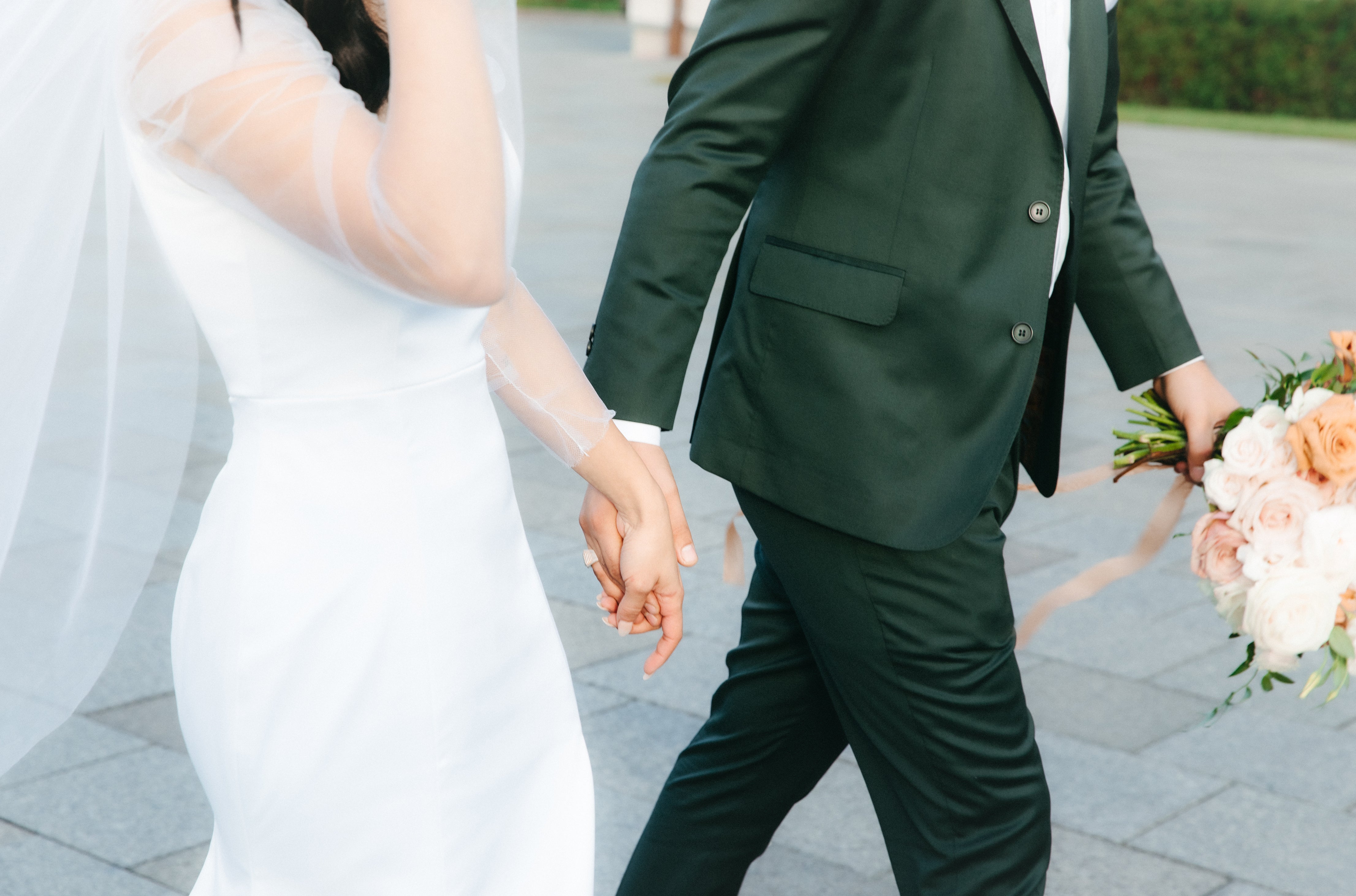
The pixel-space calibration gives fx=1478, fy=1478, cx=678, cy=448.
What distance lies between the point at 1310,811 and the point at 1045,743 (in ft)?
1.84

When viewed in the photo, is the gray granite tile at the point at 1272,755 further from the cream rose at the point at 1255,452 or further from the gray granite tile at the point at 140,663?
the gray granite tile at the point at 140,663

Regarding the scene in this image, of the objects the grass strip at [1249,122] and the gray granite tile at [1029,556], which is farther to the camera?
the grass strip at [1249,122]

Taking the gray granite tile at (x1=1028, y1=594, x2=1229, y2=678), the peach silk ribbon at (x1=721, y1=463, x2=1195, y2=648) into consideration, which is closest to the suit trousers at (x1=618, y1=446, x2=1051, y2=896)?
the peach silk ribbon at (x1=721, y1=463, x2=1195, y2=648)

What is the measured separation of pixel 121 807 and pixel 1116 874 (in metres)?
1.93

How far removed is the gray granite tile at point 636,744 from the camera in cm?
310

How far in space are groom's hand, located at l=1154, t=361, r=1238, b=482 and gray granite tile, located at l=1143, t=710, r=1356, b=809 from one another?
47.2 inches

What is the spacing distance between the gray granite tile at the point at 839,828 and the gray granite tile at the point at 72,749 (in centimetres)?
140

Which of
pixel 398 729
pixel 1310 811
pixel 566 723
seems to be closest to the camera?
pixel 398 729

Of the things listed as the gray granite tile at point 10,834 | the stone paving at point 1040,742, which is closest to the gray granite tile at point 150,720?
the stone paving at point 1040,742

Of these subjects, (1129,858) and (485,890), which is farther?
(1129,858)

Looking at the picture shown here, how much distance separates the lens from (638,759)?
10.5 feet

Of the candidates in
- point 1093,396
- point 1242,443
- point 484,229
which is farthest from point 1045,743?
point 1093,396

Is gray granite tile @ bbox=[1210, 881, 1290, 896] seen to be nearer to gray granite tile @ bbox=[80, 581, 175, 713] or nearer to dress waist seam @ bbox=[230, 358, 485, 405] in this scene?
dress waist seam @ bbox=[230, 358, 485, 405]

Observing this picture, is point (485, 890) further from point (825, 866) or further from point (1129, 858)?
point (1129, 858)
